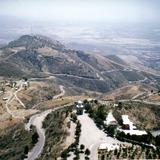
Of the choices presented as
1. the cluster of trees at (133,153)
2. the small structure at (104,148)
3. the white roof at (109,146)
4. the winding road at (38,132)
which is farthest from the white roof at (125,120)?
the cluster of trees at (133,153)

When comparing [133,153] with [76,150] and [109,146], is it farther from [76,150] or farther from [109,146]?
[76,150]

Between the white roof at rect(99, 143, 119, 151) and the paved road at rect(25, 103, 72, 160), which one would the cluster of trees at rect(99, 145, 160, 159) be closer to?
the white roof at rect(99, 143, 119, 151)

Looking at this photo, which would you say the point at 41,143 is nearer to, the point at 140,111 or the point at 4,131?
the point at 4,131

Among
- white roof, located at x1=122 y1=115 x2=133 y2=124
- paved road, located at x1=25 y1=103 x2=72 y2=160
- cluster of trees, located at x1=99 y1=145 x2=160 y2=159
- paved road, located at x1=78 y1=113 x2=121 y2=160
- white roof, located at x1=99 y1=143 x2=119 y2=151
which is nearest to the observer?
cluster of trees, located at x1=99 y1=145 x2=160 y2=159

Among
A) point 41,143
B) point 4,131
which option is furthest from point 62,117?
point 4,131

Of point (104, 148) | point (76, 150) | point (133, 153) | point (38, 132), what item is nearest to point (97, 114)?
point (38, 132)

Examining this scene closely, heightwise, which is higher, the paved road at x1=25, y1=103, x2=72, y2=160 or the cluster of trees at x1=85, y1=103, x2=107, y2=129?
the cluster of trees at x1=85, y1=103, x2=107, y2=129

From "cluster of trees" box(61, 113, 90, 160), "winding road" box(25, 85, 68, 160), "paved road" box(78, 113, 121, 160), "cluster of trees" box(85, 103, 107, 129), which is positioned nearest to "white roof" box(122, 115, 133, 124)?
"cluster of trees" box(85, 103, 107, 129)
